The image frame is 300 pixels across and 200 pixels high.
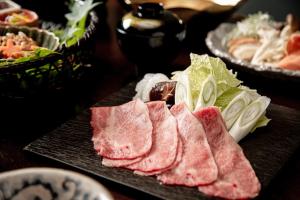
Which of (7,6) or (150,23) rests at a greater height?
(150,23)

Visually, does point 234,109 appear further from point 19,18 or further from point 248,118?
point 19,18

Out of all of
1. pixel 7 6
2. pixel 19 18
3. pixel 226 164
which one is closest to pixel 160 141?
pixel 226 164

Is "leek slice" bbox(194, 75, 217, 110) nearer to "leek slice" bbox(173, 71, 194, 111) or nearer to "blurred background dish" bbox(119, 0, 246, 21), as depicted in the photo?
"leek slice" bbox(173, 71, 194, 111)

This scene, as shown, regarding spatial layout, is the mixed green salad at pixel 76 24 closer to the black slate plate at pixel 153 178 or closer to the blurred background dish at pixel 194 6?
the blurred background dish at pixel 194 6

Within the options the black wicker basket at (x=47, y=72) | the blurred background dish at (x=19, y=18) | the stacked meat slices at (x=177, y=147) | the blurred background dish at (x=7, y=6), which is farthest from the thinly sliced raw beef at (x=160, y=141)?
the blurred background dish at (x=7, y=6)

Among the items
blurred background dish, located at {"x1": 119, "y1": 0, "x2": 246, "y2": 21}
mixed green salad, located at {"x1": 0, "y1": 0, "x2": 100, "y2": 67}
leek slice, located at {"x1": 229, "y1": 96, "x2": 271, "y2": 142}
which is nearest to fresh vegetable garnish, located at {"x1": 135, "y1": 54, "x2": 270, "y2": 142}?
leek slice, located at {"x1": 229, "y1": 96, "x2": 271, "y2": 142}
